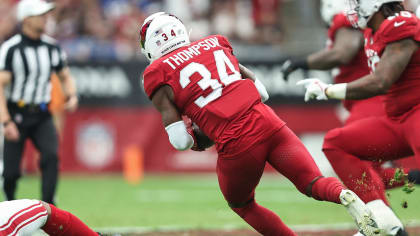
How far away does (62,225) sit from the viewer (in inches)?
179

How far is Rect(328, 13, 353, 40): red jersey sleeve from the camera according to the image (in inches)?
274

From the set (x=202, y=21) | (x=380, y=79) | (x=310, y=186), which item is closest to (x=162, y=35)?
(x=310, y=186)

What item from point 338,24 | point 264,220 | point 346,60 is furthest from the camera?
point 338,24

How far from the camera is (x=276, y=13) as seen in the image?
16422mm

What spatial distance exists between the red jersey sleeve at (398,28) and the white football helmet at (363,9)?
0.57 feet

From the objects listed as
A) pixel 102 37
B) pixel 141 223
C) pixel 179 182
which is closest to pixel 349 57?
pixel 141 223

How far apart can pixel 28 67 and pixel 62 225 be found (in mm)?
3514

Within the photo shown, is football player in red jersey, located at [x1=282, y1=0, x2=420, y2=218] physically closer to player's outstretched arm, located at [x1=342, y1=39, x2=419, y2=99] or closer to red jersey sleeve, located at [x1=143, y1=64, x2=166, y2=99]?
player's outstretched arm, located at [x1=342, y1=39, x2=419, y2=99]

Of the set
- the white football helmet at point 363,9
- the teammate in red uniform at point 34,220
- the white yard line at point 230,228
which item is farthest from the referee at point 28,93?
the white football helmet at point 363,9

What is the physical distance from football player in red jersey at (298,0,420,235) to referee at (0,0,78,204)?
3.08m

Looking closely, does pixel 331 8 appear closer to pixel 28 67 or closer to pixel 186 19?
pixel 28 67

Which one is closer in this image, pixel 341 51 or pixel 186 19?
pixel 341 51

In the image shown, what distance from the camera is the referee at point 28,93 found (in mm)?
7566

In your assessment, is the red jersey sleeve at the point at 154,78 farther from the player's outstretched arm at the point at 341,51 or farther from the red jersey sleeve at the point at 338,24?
the red jersey sleeve at the point at 338,24
